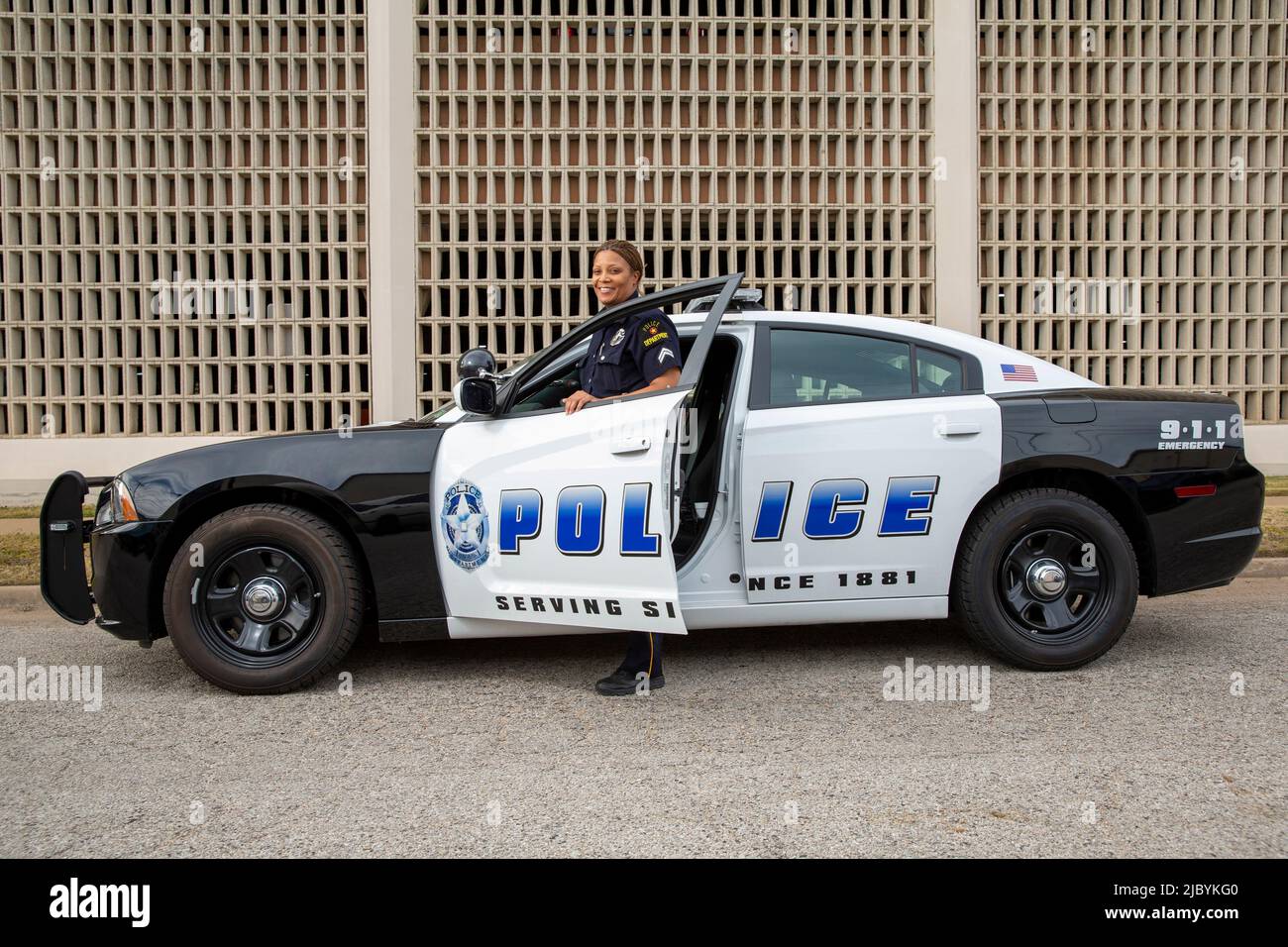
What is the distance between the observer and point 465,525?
3479 millimetres

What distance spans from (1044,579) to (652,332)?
1.97m

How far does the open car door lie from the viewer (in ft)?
10.7

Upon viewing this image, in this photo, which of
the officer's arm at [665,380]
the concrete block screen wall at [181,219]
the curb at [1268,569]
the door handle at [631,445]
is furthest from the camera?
the concrete block screen wall at [181,219]

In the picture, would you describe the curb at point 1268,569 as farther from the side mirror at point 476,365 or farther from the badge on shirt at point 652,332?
the side mirror at point 476,365

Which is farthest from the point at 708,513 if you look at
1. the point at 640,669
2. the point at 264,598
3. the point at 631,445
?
the point at 264,598

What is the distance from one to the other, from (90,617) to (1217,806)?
4.17m

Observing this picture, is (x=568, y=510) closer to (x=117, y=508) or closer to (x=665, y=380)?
(x=665, y=380)

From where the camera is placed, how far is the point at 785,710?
3.33 m

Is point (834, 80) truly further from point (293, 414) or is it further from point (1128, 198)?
point (293, 414)

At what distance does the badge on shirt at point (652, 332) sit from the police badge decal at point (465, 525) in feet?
2.99

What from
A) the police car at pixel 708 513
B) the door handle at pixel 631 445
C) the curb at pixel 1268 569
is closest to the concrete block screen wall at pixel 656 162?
the curb at pixel 1268 569

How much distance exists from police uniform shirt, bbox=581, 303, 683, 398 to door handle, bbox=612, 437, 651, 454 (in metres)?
0.29

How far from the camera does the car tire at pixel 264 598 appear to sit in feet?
11.4

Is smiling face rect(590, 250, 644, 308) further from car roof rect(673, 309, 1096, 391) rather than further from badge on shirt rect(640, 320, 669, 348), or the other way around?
car roof rect(673, 309, 1096, 391)
